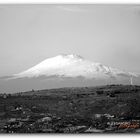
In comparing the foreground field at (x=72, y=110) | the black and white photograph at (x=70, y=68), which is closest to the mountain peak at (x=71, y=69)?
the black and white photograph at (x=70, y=68)

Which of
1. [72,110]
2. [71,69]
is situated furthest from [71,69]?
[72,110]

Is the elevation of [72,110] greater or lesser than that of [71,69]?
lesser

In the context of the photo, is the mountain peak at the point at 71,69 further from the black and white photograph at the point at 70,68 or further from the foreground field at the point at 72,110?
the foreground field at the point at 72,110

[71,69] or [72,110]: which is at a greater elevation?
[71,69]

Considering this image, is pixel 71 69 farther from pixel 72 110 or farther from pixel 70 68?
pixel 72 110

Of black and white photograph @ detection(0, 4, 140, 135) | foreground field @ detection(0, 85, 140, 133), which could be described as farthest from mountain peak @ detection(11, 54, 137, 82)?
foreground field @ detection(0, 85, 140, 133)

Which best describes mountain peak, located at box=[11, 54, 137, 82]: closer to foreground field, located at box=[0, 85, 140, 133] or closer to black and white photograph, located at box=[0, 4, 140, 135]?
black and white photograph, located at box=[0, 4, 140, 135]
